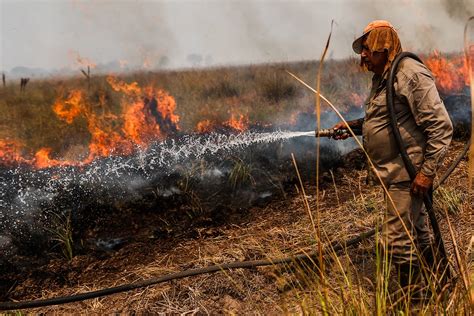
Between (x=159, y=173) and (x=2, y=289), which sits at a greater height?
(x=159, y=173)

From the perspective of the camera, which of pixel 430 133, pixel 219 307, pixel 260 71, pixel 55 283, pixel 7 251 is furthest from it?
pixel 260 71

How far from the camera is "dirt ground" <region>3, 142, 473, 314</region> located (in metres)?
3.62

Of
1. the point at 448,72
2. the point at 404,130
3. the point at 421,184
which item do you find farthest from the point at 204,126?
the point at 448,72

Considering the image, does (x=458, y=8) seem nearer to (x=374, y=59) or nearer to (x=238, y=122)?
(x=238, y=122)

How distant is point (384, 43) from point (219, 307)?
2.47 m

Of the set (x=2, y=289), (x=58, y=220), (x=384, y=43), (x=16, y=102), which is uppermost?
(x=384, y=43)

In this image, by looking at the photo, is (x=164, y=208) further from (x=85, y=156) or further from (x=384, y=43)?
(x=384, y=43)

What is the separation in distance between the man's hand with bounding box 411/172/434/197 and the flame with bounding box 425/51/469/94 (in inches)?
327

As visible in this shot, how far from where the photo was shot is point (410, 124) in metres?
2.96

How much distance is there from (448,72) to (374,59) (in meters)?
9.56

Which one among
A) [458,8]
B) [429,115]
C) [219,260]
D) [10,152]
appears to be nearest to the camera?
[429,115]

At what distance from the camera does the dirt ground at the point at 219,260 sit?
3.62 metres

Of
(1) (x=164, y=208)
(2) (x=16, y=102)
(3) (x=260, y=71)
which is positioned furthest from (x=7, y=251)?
(3) (x=260, y=71)

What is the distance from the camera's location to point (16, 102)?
33.7 feet
